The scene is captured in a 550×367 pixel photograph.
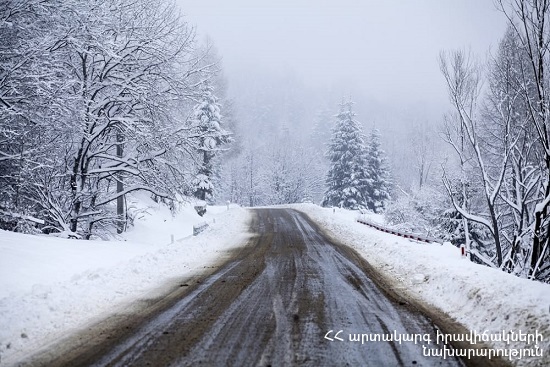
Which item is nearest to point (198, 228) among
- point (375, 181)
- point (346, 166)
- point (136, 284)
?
point (136, 284)

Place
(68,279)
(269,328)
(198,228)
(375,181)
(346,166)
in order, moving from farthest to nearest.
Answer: (375,181), (346,166), (198,228), (68,279), (269,328)

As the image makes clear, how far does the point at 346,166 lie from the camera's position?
144 ft

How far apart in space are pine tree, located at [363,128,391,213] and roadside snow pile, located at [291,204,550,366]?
32863 mm

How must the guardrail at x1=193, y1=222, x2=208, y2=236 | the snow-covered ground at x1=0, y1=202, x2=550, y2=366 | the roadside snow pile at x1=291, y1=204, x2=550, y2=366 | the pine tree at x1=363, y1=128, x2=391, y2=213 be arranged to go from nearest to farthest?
the roadside snow pile at x1=291, y1=204, x2=550, y2=366 < the snow-covered ground at x1=0, y1=202, x2=550, y2=366 < the guardrail at x1=193, y1=222, x2=208, y2=236 < the pine tree at x1=363, y1=128, x2=391, y2=213

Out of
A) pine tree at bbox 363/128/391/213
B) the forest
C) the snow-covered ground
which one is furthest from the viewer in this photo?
pine tree at bbox 363/128/391/213

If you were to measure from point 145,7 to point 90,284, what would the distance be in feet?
38.7

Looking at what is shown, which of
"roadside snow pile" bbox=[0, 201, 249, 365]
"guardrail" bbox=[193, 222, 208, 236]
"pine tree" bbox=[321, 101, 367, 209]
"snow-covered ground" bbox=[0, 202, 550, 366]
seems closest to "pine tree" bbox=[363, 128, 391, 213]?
"pine tree" bbox=[321, 101, 367, 209]

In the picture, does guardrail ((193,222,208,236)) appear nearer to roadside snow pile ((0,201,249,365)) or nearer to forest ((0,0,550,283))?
forest ((0,0,550,283))

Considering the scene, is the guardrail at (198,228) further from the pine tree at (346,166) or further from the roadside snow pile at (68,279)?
the pine tree at (346,166)

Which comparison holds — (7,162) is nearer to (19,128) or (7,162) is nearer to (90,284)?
(19,128)

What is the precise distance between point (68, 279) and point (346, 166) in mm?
38277

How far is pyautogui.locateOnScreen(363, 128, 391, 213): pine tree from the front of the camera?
44.6 metres

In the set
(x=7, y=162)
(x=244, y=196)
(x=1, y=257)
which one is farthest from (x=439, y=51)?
(x=244, y=196)

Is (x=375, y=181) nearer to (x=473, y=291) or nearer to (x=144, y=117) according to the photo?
(x=144, y=117)
